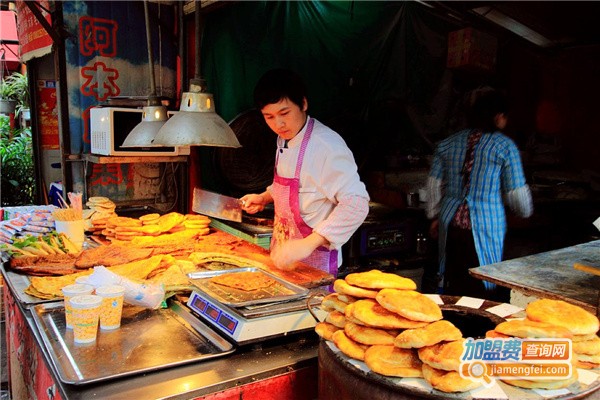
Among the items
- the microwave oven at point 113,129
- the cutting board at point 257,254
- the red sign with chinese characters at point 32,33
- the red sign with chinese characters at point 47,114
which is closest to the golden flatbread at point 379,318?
the cutting board at point 257,254

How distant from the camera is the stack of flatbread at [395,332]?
112 centimetres

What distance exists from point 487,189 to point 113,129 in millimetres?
3328

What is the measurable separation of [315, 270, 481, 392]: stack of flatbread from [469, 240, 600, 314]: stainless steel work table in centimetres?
114

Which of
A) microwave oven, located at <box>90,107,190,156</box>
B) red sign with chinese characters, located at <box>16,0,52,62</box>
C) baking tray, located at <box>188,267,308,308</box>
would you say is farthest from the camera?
red sign with chinese characters, located at <box>16,0,52,62</box>

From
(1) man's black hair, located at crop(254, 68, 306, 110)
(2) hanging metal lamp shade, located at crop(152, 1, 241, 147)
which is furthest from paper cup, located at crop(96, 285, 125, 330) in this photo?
(1) man's black hair, located at crop(254, 68, 306, 110)

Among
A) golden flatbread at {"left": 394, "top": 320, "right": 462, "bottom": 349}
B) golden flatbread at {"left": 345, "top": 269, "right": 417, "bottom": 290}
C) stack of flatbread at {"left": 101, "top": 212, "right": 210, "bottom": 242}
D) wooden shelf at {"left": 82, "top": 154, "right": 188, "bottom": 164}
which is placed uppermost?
wooden shelf at {"left": 82, "top": 154, "right": 188, "bottom": 164}

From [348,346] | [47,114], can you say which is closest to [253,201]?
[348,346]

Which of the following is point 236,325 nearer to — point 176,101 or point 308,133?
point 308,133

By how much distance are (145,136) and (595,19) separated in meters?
4.93

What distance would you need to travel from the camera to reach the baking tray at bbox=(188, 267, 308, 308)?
1787mm

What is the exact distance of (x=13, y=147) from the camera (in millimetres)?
8625

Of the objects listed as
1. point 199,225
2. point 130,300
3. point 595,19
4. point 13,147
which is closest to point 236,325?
point 130,300

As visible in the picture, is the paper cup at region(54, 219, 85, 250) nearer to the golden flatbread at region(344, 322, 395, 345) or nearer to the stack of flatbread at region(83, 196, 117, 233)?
the stack of flatbread at region(83, 196, 117, 233)

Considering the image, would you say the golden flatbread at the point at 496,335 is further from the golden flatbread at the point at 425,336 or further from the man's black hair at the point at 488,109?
the man's black hair at the point at 488,109
